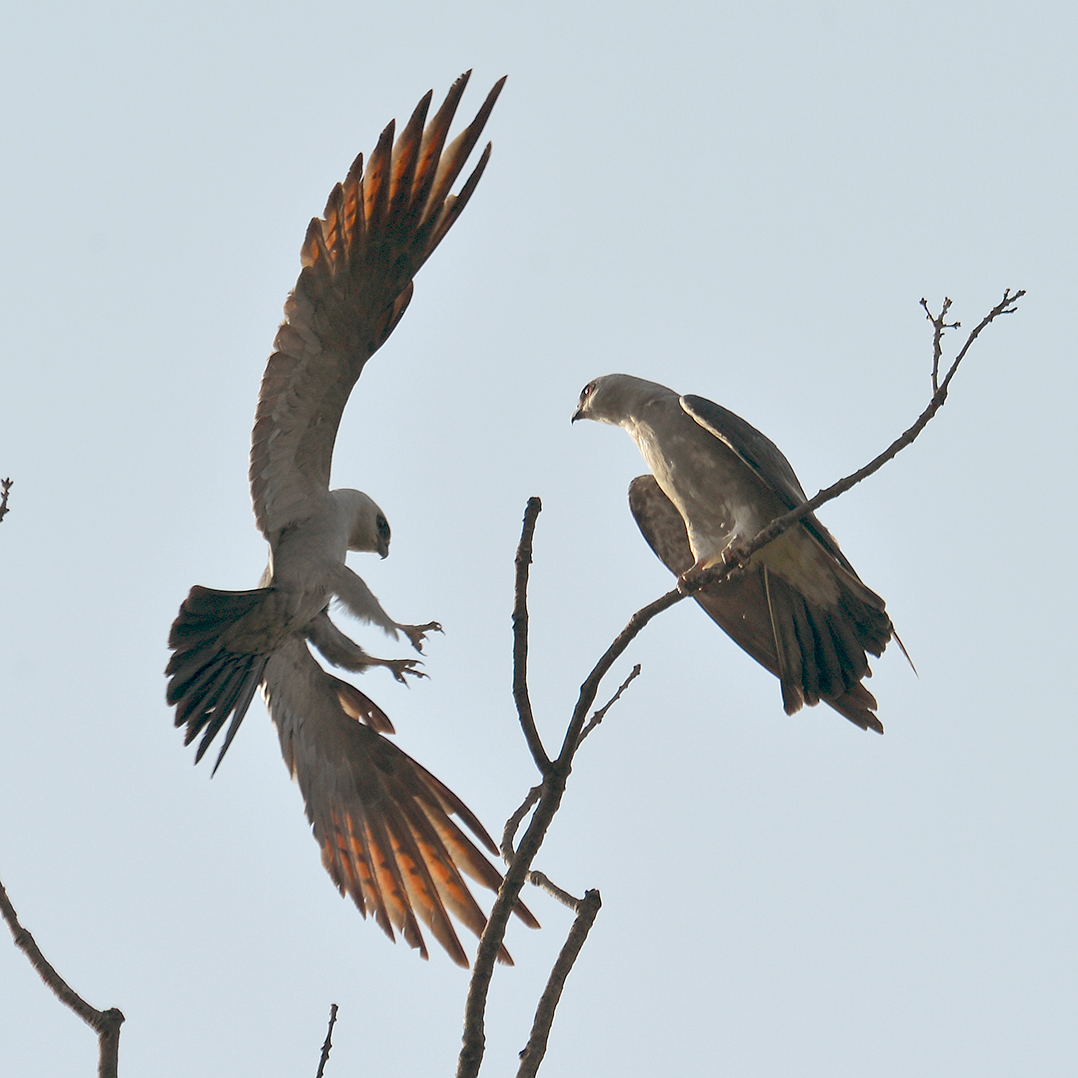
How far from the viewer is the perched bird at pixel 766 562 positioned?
5.46 m

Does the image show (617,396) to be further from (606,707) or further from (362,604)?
(606,707)

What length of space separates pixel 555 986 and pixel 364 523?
10.3 ft

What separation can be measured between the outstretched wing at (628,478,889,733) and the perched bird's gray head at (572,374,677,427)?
40 cm

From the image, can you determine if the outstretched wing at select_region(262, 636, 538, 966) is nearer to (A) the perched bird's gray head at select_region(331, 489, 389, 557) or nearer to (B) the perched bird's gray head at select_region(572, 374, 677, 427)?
Answer: (A) the perched bird's gray head at select_region(331, 489, 389, 557)

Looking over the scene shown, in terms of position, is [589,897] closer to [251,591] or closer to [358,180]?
[251,591]

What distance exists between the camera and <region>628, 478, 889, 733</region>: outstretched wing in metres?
5.46

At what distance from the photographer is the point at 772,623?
5.84 metres

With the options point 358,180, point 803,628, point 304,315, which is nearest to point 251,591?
point 304,315

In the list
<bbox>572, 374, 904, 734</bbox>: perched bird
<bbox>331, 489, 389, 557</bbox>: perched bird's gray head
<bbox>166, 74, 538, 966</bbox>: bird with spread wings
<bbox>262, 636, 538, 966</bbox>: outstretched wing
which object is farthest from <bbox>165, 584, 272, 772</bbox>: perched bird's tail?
<bbox>572, 374, 904, 734</bbox>: perched bird

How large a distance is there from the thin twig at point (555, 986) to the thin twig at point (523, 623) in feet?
1.80

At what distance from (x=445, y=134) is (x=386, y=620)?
197 centimetres

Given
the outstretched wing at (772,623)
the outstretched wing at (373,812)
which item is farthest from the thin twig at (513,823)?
the outstretched wing at (772,623)

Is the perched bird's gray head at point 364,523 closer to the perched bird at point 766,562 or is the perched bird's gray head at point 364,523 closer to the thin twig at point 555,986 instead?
the perched bird at point 766,562

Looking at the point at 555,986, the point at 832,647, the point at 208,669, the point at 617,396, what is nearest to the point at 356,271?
the point at 208,669
